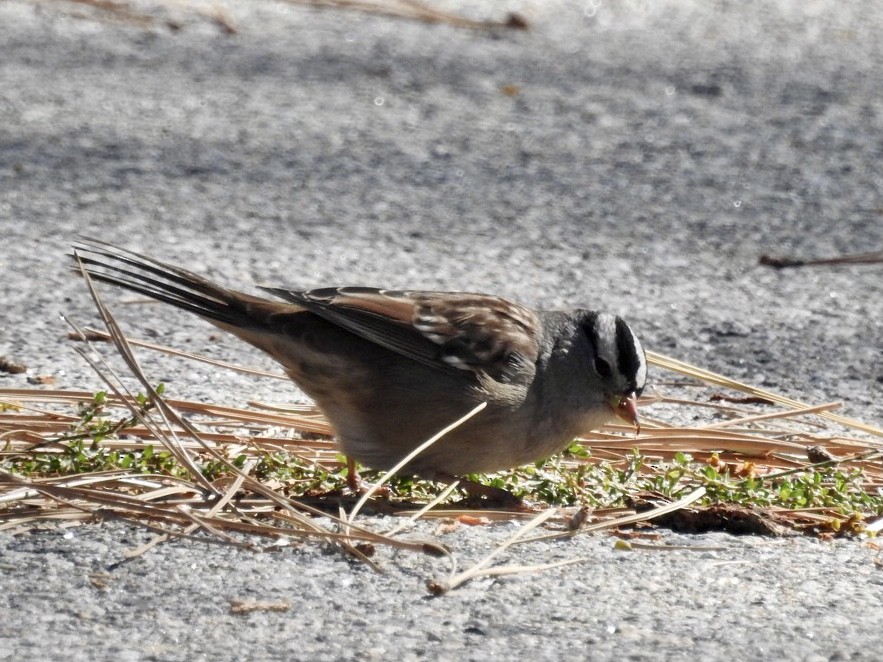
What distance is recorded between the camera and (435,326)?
4000 millimetres

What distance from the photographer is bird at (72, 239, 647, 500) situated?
3.79m

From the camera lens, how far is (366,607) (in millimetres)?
2816

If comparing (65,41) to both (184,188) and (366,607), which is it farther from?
(366,607)

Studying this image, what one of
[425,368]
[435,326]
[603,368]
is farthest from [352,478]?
[603,368]

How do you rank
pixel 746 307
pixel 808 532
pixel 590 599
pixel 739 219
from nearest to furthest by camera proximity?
pixel 590 599 < pixel 808 532 < pixel 746 307 < pixel 739 219

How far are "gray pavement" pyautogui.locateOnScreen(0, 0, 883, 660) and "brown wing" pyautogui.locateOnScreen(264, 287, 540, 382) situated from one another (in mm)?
598

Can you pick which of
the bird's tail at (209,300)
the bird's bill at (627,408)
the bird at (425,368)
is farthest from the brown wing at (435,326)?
the bird's bill at (627,408)

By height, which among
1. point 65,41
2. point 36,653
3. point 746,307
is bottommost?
point 36,653

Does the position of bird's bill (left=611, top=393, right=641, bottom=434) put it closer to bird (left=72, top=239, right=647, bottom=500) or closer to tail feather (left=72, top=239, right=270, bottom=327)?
bird (left=72, top=239, right=647, bottom=500)

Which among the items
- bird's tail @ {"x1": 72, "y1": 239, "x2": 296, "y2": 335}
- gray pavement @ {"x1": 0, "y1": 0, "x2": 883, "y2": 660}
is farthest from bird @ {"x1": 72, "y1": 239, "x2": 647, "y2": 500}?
gray pavement @ {"x1": 0, "y1": 0, "x2": 883, "y2": 660}

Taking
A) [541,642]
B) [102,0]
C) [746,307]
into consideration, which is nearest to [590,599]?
[541,642]

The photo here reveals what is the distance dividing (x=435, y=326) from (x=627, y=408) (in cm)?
61

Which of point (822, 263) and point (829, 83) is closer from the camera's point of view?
point (822, 263)

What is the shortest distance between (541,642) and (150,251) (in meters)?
3.16
